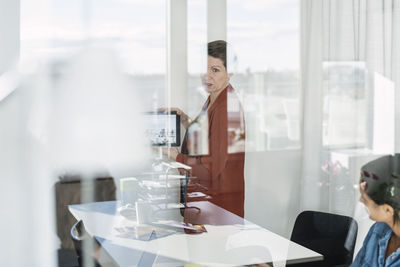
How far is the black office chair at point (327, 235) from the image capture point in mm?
1444

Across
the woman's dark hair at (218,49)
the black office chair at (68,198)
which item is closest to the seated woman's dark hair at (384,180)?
the woman's dark hair at (218,49)

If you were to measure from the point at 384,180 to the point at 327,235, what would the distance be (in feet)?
0.92

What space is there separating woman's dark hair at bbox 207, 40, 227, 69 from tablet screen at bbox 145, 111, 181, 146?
0.74 ft

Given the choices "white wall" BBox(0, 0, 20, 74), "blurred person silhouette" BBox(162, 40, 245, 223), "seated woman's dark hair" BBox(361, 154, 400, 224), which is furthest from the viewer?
"seated woman's dark hair" BBox(361, 154, 400, 224)

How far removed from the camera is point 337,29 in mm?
1454

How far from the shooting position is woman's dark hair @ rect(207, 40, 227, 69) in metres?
1.30

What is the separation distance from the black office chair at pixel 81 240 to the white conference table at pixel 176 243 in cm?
2

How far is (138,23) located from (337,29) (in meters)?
0.70

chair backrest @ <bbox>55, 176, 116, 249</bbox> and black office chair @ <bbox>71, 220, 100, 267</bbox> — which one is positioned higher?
chair backrest @ <bbox>55, 176, 116, 249</bbox>

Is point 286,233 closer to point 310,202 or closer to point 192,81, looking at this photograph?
point 310,202

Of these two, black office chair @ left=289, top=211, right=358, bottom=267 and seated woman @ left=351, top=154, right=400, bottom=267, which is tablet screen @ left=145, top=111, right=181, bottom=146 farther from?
seated woman @ left=351, top=154, right=400, bottom=267

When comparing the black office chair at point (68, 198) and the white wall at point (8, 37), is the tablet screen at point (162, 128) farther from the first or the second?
the white wall at point (8, 37)

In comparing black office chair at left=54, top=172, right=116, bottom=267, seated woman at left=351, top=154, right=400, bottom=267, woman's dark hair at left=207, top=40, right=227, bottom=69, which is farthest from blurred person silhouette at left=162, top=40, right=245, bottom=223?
seated woman at left=351, top=154, right=400, bottom=267

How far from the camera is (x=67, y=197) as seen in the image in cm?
126
